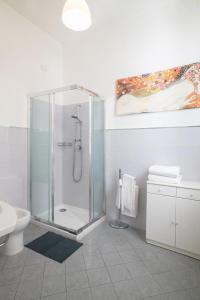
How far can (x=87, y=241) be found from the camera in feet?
7.57

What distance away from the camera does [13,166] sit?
2617mm

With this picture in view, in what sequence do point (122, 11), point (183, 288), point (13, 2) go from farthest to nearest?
point (122, 11) → point (13, 2) → point (183, 288)

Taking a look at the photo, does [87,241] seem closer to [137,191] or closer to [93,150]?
[137,191]

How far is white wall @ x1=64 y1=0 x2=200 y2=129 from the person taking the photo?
2.26 meters

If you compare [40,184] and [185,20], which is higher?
[185,20]

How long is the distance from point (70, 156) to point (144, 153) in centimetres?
135

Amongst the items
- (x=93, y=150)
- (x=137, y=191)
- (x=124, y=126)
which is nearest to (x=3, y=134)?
(x=93, y=150)

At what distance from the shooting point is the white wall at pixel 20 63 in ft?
8.05

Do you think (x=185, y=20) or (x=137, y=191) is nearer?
(x=185, y=20)

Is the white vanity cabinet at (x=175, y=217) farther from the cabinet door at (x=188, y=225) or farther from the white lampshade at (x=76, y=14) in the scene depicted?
the white lampshade at (x=76, y=14)

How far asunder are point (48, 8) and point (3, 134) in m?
1.82

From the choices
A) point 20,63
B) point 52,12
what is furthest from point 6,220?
point 52,12

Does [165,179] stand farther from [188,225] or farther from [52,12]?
[52,12]

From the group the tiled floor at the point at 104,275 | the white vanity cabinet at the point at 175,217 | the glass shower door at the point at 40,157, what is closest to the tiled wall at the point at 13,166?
the glass shower door at the point at 40,157
